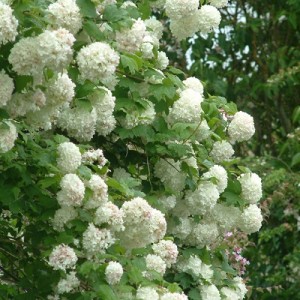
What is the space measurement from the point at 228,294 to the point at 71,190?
146 centimetres

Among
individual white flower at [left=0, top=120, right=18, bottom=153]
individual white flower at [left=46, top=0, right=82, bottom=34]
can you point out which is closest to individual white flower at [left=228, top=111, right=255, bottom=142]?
individual white flower at [left=46, top=0, right=82, bottom=34]

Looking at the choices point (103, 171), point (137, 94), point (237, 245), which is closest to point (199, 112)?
point (137, 94)

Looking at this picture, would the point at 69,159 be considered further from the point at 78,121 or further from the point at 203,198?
the point at 203,198

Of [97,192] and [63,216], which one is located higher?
[97,192]

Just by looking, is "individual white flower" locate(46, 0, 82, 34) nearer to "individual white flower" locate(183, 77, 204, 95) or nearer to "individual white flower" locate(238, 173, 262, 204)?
"individual white flower" locate(183, 77, 204, 95)

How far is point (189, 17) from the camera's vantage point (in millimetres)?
4074

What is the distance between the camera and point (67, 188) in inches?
128

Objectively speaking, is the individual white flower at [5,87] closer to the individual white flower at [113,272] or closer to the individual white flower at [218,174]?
the individual white flower at [113,272]

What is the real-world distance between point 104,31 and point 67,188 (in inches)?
23.3

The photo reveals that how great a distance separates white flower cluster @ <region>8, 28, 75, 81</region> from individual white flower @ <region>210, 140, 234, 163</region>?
1408mm

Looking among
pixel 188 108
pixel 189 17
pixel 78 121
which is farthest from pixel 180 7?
pixel 78 121

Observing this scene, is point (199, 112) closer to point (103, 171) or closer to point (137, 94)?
point (137, 94)

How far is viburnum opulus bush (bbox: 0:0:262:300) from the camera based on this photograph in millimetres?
3211

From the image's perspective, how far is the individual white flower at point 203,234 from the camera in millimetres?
4324
